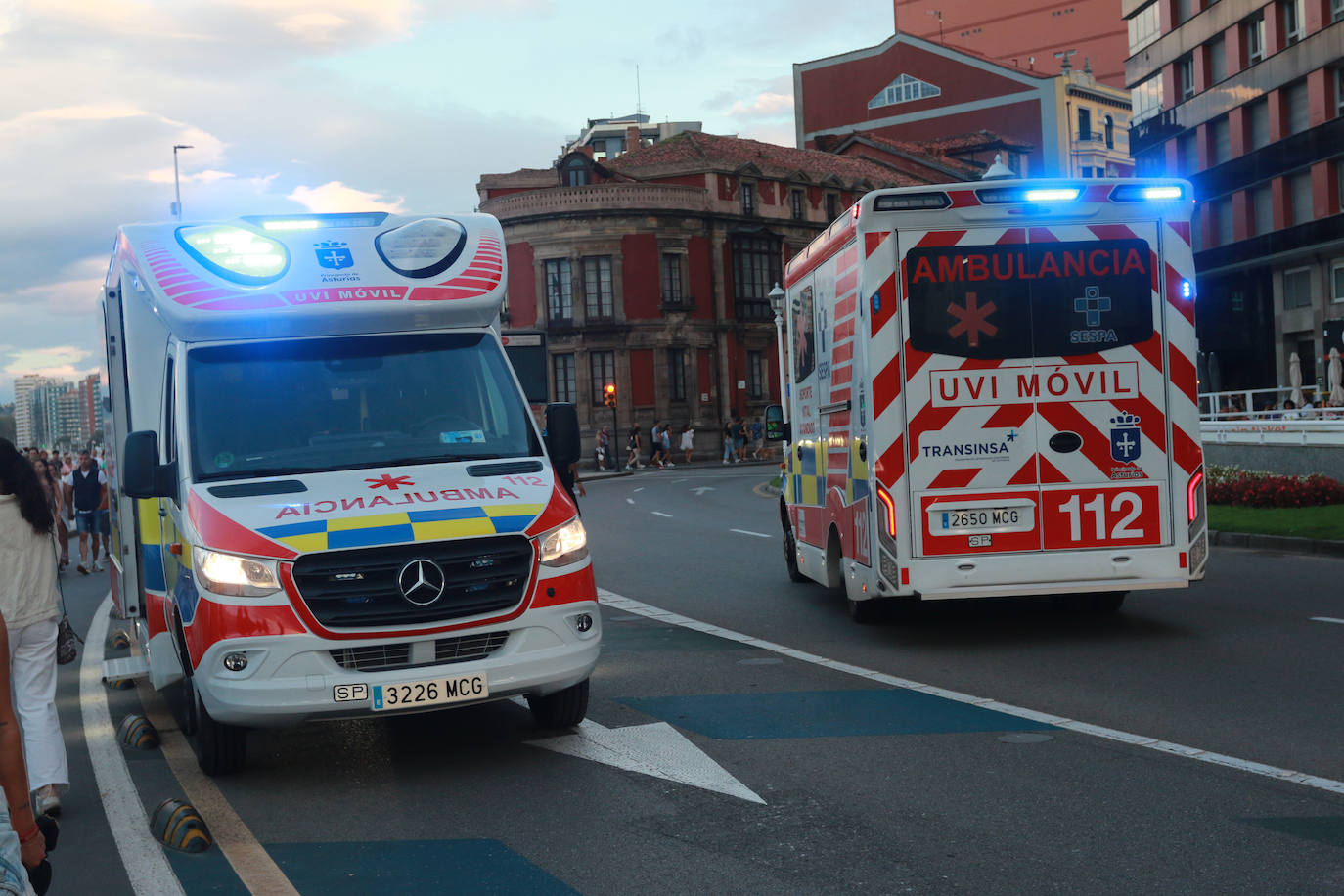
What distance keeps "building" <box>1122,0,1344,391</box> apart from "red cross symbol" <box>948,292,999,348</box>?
32956 mm

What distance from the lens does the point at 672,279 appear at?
63188 mm

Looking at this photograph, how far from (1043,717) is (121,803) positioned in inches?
176

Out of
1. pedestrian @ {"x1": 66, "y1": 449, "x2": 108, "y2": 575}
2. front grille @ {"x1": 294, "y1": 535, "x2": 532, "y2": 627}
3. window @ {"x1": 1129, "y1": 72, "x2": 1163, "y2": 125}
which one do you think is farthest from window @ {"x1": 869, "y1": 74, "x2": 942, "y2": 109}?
front grille @ {"x1": 294, "y1": 535, "x2": 532, "y2": 627}

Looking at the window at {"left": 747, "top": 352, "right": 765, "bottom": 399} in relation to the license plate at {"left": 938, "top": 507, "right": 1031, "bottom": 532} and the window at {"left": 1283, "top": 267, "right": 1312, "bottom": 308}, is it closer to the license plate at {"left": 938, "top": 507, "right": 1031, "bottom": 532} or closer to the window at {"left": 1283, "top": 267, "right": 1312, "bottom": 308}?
the window at {"left": 1283, "top": 267, "right": 1312, "bottom": 308}

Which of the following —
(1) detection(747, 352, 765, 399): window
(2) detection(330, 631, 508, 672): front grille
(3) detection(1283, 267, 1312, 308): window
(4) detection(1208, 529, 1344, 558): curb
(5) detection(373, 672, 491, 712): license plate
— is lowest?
(4) detection(1208, 529, 1344, 558): curb

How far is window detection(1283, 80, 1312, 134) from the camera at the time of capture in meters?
42.0

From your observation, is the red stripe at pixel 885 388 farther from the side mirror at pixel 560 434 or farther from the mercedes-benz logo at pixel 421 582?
the mercedes-benz logo at pixel 421 582

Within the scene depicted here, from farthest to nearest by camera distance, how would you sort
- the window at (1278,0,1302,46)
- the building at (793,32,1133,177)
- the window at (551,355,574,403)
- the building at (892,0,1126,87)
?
the building at (892,0,1126,87), the building at (793,32,1133,177), the window at (551,355,574,403), the window at (1278,0,1302,46)

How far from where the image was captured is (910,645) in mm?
10141

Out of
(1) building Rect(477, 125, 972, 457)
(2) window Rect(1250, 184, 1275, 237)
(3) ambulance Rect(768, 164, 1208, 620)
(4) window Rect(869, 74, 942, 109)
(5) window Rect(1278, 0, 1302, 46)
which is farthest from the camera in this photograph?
(4) window Rect(869, 74, 942, 109)

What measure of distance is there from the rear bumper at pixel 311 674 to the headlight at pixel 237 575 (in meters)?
0.22

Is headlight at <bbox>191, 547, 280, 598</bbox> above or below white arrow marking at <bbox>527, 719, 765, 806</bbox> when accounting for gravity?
above

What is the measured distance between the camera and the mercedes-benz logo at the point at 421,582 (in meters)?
6.52

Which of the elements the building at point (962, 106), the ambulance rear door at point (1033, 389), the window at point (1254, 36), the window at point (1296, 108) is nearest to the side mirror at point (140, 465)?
the ambulance rear door at point (1033, 389)
